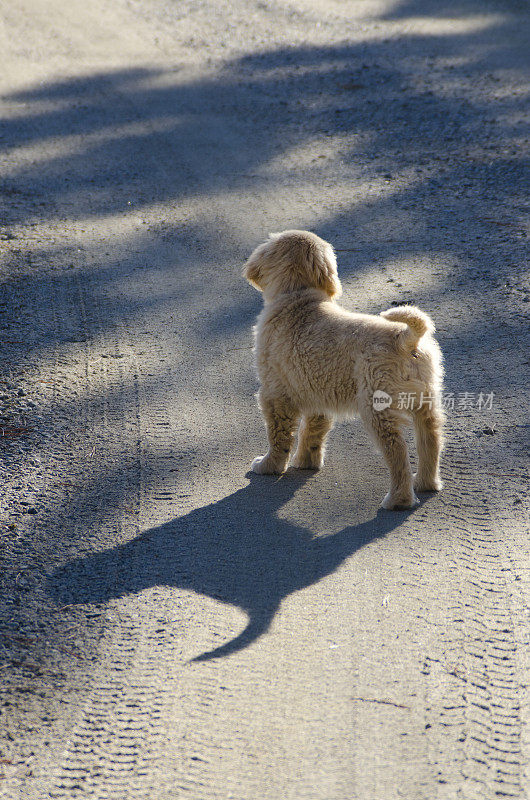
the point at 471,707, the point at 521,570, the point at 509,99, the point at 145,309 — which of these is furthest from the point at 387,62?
the point at 471,707

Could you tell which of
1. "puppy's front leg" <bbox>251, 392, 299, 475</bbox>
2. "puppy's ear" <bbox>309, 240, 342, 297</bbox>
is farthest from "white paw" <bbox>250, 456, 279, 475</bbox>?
"puppy's ear" <bbox>309, 240, 342, 297</bbox>

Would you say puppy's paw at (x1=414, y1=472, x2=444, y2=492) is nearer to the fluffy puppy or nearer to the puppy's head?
the fluffy puppy

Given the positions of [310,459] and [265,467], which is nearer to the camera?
[265,467]

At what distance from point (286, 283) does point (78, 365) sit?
218 cm

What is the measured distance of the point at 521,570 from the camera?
428 centimetres

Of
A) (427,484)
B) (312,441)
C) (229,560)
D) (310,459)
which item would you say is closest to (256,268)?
(312,441)

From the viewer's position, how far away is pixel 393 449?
4.72m

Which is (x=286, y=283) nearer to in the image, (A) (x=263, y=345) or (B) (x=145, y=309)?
(A) (x=263, y=345)

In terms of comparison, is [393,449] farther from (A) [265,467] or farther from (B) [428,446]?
(A) [265,467]

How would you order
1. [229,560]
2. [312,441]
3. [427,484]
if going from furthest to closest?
[312,441] < [427,484] < [229,560]

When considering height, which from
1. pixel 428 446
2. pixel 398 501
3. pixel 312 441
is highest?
pixel 428 446

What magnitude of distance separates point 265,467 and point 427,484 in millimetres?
1094

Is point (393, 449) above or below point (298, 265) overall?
below

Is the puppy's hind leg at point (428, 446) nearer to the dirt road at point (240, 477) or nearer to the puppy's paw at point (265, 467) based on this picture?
the dirt road at point (240, 477)
